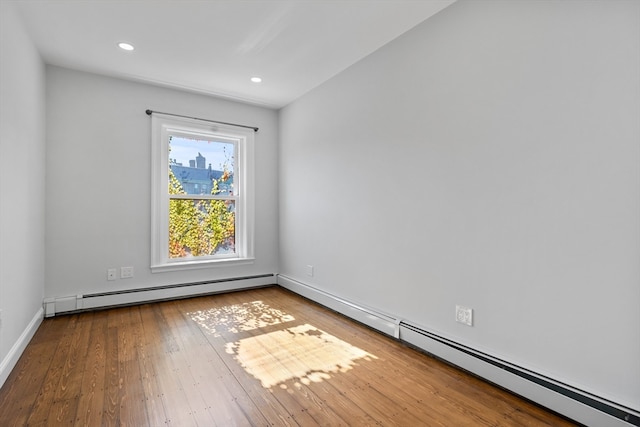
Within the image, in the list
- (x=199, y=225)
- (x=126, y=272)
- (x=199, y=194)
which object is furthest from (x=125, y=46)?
(x=126, y=272)

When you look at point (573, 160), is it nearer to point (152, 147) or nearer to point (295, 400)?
point (295, 400)

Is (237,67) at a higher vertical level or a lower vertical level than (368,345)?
higher

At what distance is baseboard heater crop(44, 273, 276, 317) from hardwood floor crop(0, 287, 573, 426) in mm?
247

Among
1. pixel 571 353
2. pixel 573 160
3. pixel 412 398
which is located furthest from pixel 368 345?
pixel 573 160

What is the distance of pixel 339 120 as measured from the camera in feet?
11.3

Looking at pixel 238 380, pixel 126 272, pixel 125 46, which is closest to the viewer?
pixel 238 380

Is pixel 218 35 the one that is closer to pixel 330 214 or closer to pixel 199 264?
pixel 330 214

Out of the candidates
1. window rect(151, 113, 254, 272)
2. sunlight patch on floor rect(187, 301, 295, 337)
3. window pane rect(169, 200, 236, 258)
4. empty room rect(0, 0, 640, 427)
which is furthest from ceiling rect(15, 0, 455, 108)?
sunlight patch on floor rect(187, 301, 295, 337)

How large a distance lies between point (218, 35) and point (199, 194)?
6.67 feet

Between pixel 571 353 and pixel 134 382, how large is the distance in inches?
98.7

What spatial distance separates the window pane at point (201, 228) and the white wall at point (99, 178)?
28 cm

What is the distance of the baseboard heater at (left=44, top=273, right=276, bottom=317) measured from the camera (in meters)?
3.31

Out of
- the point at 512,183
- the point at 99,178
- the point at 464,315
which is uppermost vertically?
the point at 99,178

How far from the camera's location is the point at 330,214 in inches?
142
